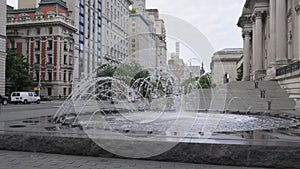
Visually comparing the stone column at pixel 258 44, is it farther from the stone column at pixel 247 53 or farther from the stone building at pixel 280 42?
the stone column at pixel 247 53

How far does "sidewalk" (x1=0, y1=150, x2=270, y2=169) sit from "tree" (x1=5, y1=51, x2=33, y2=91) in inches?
1944

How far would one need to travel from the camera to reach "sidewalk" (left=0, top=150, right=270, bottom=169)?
5840 mm

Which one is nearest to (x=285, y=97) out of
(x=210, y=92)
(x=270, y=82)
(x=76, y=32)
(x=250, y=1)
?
(x=270, y=82)

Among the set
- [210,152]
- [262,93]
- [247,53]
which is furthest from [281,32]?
[210,152]

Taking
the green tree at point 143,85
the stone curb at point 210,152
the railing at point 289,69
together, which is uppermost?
the railing at point 289,69

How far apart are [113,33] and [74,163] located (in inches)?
3307

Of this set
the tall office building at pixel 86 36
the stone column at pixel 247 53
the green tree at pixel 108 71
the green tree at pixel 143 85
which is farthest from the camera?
the tall office building at pixel 86 36

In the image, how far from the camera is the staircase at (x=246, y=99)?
79.3 ft

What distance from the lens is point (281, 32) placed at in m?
32.6

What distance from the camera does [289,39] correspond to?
112 ft

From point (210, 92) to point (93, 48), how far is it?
51.8 m

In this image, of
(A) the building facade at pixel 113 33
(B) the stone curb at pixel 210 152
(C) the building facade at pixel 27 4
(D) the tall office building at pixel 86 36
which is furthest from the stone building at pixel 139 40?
(B) the stone curb at pixel 210 152

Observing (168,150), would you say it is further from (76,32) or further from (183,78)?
(76,32)

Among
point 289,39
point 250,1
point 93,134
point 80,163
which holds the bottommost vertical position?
point 80,163
